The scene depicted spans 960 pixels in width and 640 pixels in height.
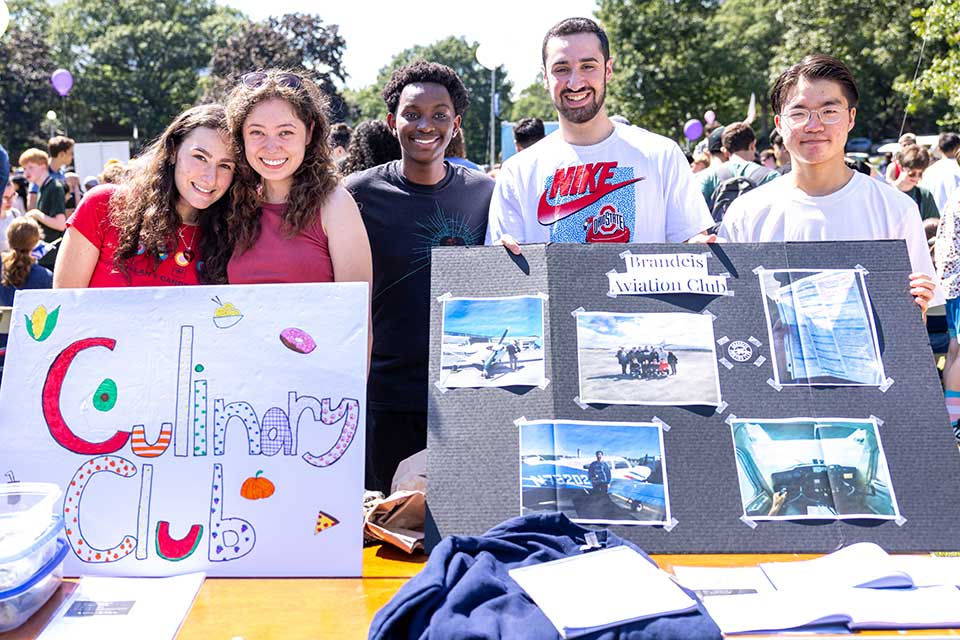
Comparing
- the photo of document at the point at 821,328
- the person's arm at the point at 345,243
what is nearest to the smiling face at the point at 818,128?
the photo of document at the point at 821,328

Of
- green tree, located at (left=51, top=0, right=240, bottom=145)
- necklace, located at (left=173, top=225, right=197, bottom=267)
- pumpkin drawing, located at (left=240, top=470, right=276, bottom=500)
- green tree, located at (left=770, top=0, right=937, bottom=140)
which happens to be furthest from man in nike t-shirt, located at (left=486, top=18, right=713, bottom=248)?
green tree, located at (left=51, top=0, right=240, bottom=145)

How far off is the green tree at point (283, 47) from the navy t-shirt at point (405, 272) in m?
34.0

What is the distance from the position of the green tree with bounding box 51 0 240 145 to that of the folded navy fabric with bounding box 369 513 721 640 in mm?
52368

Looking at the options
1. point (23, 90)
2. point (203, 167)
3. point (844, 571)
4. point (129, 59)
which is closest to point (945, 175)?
point (844, 571)

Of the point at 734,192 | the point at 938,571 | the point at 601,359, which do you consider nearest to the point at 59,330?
the point at 601,359

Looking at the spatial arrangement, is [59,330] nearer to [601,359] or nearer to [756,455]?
[601,359]

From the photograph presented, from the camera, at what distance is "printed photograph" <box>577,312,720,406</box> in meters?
1.92

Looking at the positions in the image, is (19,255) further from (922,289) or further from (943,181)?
(943,181)

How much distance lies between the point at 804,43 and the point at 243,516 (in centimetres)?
3365

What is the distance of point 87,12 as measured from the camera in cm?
5528

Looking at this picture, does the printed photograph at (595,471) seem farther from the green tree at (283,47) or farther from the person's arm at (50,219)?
the green tree at (283,47)

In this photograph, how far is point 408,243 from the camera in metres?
2.77

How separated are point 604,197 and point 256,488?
138 cm

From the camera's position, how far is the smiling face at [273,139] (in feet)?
7.51
